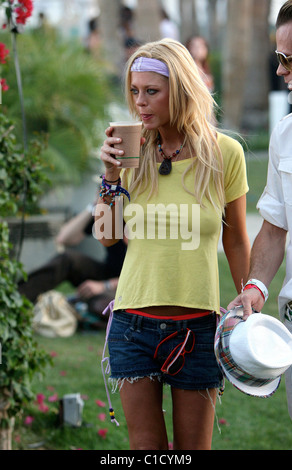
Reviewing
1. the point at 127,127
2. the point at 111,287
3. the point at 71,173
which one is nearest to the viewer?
the point at 127,127

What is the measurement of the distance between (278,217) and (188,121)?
21.9 inches

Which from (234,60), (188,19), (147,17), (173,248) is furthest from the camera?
(188,19)

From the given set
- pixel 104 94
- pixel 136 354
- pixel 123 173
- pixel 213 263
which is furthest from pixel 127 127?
pixel 104 94

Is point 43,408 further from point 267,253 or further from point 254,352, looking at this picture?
point 254,352

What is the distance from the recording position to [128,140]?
2.84 meters

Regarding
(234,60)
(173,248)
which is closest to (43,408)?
(173,248)

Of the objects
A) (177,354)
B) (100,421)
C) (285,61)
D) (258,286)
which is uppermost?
(285,61)

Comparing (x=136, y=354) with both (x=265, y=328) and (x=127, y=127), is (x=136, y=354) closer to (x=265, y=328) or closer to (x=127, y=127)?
(x=265, y=328)

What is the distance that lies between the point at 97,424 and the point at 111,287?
2.18 meters

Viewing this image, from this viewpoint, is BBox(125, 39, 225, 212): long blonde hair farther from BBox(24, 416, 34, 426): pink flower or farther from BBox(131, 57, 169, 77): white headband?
BBox(24, 416, 34, 426): pink flower

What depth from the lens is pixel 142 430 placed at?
2926mm

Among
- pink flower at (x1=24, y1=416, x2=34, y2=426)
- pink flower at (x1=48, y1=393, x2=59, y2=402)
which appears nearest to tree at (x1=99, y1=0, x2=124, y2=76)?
pink flower at (x1=48, y1=393, x2=59, y2=402)

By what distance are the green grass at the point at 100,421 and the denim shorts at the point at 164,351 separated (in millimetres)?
1580

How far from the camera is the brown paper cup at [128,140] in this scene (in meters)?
2.83
